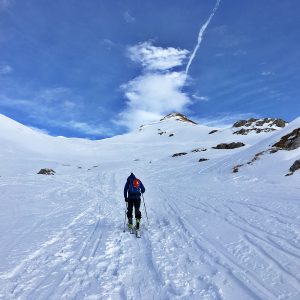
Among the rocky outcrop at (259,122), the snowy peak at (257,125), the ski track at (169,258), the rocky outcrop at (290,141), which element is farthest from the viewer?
the rocky outcrop at (259,122)

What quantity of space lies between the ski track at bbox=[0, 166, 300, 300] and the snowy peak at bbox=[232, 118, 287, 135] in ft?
193

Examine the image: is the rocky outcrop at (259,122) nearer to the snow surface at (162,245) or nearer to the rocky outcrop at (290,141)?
the rocky outcrop at (290,141)

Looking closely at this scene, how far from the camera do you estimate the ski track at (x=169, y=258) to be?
6.69 metres

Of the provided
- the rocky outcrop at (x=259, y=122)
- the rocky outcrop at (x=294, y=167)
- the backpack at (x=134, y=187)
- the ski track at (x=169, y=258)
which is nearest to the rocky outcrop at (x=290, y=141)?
the rocky outcrop at (x=294, y=167)

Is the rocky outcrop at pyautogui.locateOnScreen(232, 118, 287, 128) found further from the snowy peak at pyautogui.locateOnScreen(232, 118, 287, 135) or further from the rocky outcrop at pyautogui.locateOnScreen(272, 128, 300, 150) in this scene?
the rocky outcrop at pyautogui.locateOnScreen(272, 128, 300, 150)

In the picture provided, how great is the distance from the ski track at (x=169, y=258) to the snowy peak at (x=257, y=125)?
58.7 m

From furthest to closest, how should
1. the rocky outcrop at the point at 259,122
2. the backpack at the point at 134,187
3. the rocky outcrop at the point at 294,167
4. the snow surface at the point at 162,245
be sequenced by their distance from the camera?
the rocky outcrop at the point at 259,122, the rocky outcrop at the point at 294,167, the backpack at the point at 134,187, the snow surface at the point at 162,245

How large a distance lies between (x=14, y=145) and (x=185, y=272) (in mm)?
61141

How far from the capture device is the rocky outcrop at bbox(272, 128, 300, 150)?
89.3ft

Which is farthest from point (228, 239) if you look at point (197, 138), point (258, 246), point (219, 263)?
point (197, 138)

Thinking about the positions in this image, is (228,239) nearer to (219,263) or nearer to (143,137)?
(219,263)

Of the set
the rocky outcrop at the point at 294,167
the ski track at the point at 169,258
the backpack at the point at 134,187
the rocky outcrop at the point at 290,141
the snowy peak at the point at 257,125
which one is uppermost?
the snowy peak at the point at 257,125

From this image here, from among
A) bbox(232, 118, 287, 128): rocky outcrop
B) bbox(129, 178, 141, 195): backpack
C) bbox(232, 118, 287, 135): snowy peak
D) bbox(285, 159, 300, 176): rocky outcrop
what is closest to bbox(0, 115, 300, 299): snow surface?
bbox(285, 159, 300, 176): rocky outcrop

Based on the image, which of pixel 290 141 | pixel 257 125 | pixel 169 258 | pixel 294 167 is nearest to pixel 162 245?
pixel 169 258
